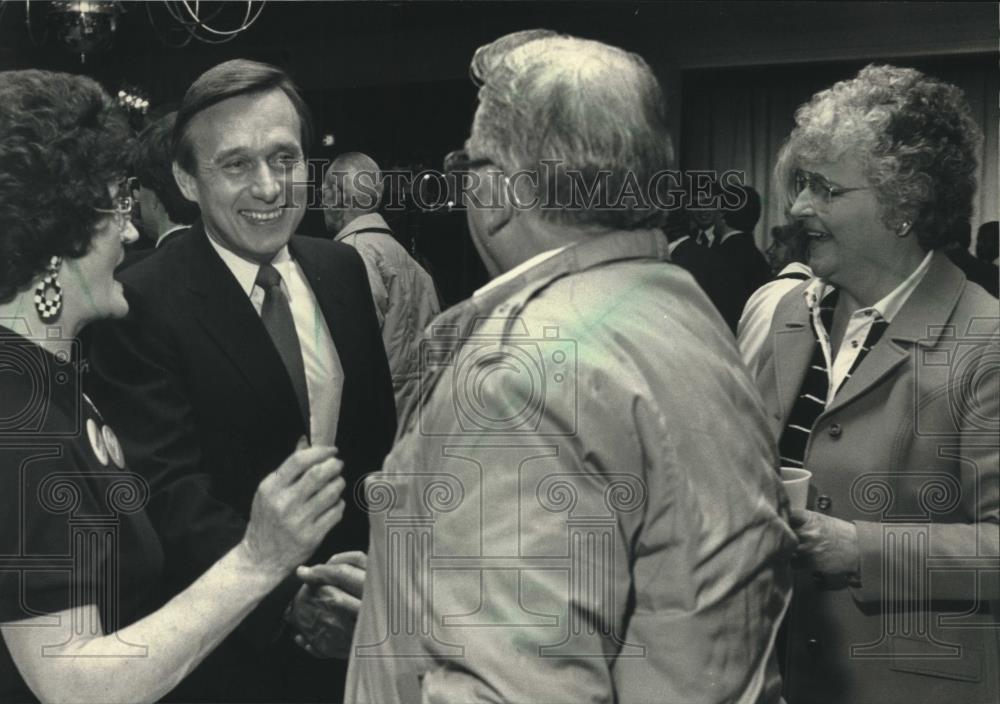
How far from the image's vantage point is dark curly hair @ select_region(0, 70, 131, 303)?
2227 mm

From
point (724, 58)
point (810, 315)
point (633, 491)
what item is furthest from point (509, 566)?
point (724, 58)

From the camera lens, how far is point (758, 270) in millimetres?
2447

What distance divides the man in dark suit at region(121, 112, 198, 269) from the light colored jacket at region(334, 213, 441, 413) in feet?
1.06

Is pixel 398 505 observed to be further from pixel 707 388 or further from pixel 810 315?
pixel 810 315

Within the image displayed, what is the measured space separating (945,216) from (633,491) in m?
1.06

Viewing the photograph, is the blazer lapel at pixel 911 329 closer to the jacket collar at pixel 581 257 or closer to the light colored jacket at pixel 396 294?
the jacket collar at pixel 581 257

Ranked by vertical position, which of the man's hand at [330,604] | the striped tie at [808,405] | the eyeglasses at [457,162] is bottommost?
the man's hand at [330,604]

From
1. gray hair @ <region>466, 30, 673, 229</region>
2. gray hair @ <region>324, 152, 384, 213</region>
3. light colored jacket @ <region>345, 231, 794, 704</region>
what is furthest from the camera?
gray hair @ <region>324, 152, 384, 213</region>

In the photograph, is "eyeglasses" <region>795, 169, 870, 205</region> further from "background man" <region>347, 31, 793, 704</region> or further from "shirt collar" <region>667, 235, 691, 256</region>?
"background man" <region>347, 31, 793, 704</region>

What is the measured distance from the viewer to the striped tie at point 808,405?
7.88 feet

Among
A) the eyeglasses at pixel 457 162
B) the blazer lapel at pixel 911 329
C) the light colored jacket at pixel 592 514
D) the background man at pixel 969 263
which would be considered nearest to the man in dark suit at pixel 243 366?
the eyeglasses at pixel 457 162

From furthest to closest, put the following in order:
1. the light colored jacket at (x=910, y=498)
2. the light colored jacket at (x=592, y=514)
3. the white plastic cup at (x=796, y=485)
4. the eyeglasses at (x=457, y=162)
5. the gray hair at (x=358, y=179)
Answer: the gray hair at (x=358, y=179)
the light colored jacket at (x=910, y=498)
the eyeglasses at (x=457, y=162)
the white plastic cup at (x=796, y=485)
the light colored jacket at (x=592, y=514)

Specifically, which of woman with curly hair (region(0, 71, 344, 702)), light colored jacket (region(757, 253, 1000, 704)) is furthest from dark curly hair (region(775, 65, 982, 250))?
woman with curly hair (region(0, 71, 344, 702))

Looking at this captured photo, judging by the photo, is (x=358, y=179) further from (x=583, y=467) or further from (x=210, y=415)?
(x=583, y=467)
